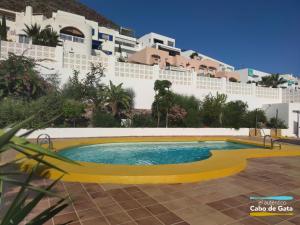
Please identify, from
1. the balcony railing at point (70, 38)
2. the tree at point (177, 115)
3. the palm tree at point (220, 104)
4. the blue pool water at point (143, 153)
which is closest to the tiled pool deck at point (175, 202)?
the blue pool water at point (143, 153)

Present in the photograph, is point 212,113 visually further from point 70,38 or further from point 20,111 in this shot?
point 70,38

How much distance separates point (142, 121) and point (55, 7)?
1993 inches

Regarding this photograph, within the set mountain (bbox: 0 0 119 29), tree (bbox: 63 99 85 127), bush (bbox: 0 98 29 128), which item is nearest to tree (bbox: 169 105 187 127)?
tree (bbox: 63 99 85 127)

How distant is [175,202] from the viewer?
4328 millimetres

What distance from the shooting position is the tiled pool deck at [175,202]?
3643mm

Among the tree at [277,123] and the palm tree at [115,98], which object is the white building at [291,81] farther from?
the palm tree at [115,98]

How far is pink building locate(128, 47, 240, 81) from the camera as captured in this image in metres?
38.8

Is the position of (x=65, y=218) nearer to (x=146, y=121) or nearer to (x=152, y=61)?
(x=146, y=121)

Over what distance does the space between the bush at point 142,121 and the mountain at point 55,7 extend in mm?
38519

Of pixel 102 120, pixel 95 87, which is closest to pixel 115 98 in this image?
pixel 95 87

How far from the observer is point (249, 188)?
207 inches

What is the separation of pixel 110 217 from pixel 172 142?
11.3m

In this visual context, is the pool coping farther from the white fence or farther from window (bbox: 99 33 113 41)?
window (bbox: 99 33 113 41)

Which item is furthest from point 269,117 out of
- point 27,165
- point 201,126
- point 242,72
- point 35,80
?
point 242,72
